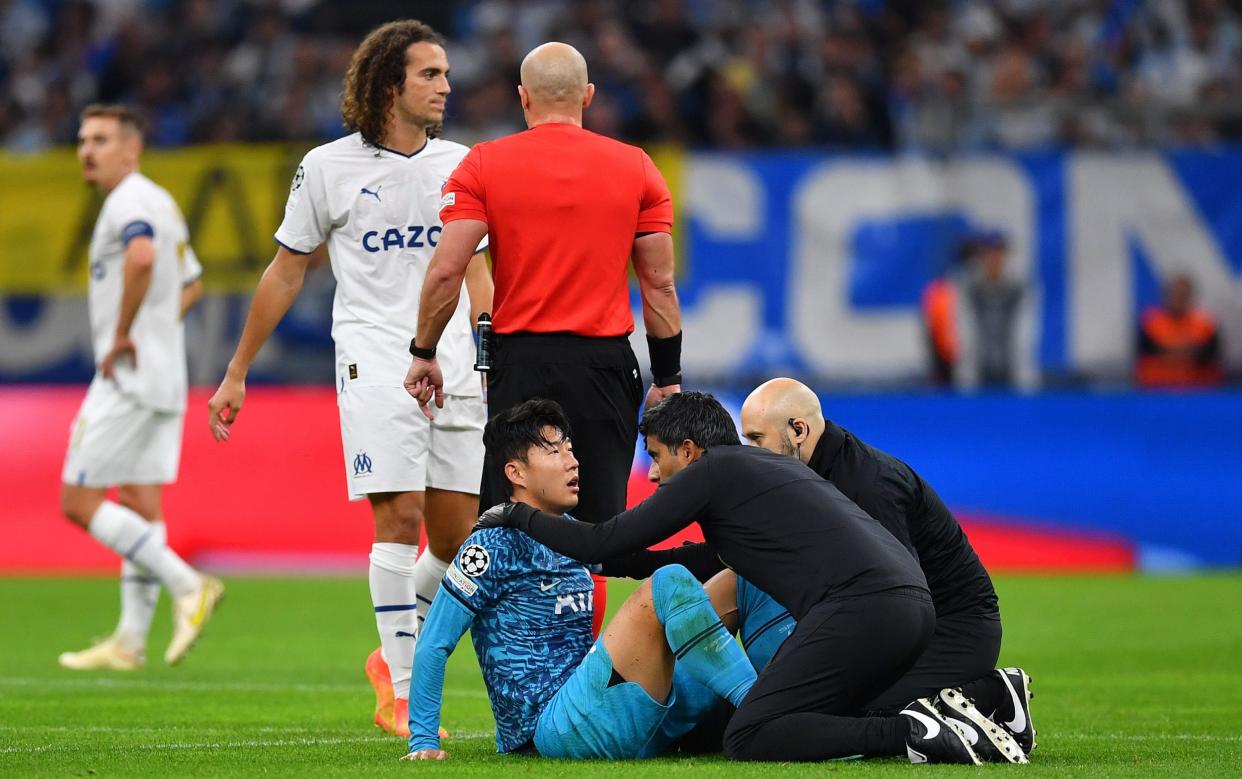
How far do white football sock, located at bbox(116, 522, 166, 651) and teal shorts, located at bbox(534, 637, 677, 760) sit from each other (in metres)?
4.47

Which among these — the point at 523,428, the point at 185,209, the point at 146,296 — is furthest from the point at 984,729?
the point at 185,209

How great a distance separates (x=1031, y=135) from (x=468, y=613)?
36.8ft

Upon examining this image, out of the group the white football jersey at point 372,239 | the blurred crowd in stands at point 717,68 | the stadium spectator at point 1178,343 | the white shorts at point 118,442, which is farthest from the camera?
the blurred crowd in stands at point 717,68

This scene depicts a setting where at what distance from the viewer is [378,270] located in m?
7.13

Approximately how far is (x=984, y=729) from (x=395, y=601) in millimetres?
2307

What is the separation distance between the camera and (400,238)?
7.15 meters

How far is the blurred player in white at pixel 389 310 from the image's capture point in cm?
698

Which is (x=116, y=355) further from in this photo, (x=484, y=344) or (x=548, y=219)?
(x=548, y=219)

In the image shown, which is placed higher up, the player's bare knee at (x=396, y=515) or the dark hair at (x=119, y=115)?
the dark hair at (x=119, y=115)

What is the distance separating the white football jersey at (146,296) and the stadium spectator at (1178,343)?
792 centimetres

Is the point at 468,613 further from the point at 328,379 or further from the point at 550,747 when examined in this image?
the point at 328,379

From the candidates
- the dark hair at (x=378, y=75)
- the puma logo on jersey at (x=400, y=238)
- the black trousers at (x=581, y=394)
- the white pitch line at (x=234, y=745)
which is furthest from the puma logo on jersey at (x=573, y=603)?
the dark hair at (x=378, y=75)

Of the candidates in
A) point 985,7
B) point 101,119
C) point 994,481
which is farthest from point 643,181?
point 985,7

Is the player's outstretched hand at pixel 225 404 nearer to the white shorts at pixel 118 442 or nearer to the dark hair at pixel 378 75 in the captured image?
the dark hair at pixel 378 75
